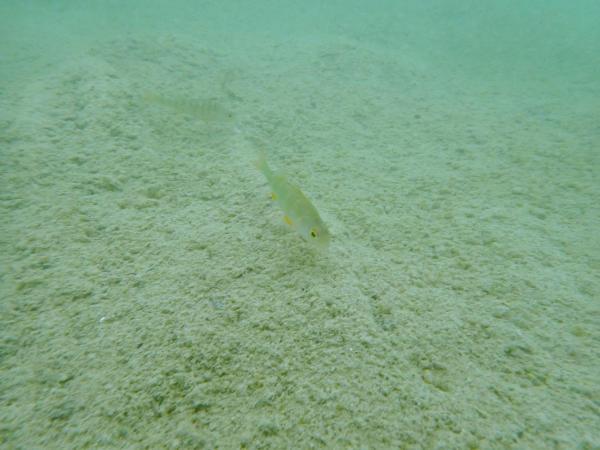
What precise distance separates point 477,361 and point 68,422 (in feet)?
6.95

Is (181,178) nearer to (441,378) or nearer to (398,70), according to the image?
(441,378)

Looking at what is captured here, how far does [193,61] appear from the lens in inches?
302

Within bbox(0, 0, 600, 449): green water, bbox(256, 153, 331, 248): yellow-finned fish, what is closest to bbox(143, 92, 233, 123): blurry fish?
bbox(0, 0, 600, 449): green water

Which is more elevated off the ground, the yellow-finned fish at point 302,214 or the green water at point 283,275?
the yellow-finned fish at point 302,214

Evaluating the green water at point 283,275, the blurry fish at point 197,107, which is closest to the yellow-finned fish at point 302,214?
the green water at point 283,275

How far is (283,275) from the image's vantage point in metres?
2.28

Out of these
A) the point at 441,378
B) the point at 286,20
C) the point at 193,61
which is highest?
the point at 286,20

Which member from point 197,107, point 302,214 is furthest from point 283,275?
point 197,107

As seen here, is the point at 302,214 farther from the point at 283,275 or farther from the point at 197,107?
the point at 197,107

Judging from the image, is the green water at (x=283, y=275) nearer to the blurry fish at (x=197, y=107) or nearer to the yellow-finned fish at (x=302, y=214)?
the blurry fish at (x=197, y=107)

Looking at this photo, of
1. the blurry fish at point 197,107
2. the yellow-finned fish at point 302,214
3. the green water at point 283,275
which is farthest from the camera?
the blurry fish at point 197,107

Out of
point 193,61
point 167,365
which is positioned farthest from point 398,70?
point 167,365

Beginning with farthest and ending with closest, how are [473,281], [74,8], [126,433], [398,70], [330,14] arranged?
[330,14] < [74,8] < [398,70] < [473,281] < [126,433]

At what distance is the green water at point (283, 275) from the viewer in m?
1.57
